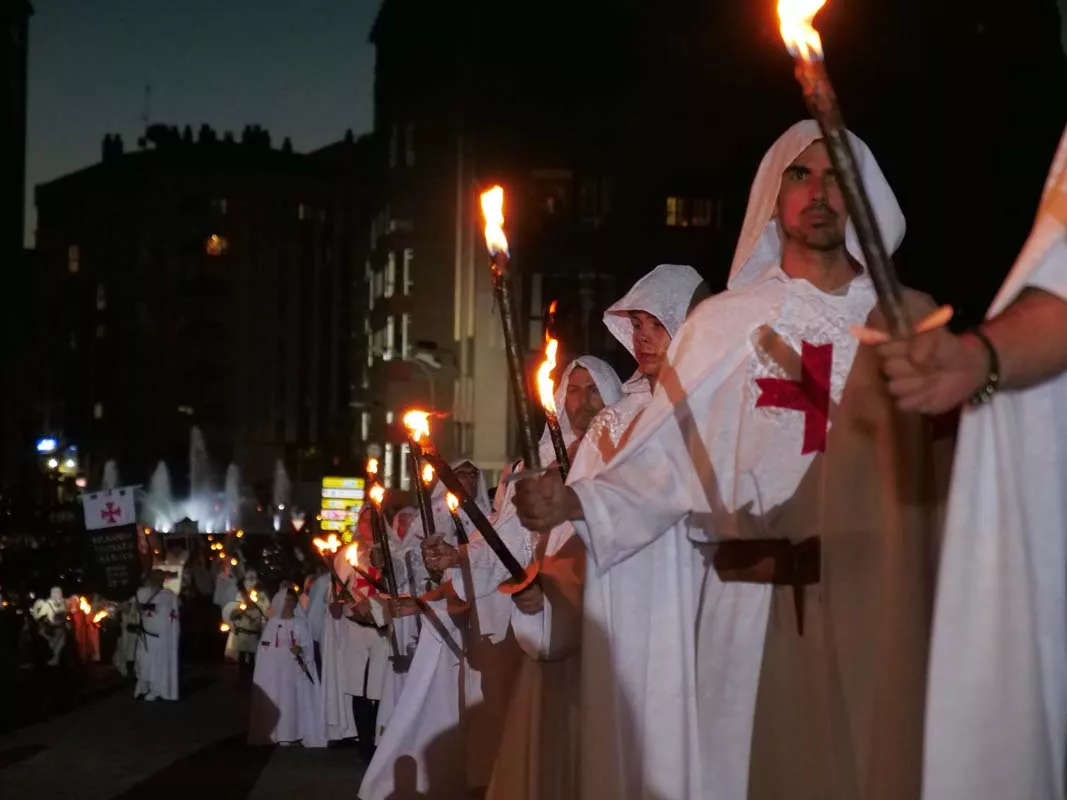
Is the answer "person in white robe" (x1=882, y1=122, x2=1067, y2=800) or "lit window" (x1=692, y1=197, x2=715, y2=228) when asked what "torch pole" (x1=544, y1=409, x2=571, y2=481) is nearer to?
"person in white robe" (x1=882, y1=122, x2=1067, y2=800)

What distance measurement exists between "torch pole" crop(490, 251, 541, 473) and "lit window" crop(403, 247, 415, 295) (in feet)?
184

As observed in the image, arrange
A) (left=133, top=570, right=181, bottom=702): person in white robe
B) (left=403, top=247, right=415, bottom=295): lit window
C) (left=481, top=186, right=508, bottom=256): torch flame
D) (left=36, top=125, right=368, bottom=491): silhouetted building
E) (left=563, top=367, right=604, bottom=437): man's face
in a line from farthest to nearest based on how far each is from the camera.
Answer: (left=36, top=125, right=368, bottom=491): silhouetted building, (left=403, top=247, right=415, bottom=295): lit window, (left=133, top=570, right=181, bottom=702): person in white robe, (left=563, top=367, right=604, bottom=437): man's face, (left=481, top=186, right=508, bottom=256): torch flame

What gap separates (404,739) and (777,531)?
683 cm

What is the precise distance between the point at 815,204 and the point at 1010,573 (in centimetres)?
199

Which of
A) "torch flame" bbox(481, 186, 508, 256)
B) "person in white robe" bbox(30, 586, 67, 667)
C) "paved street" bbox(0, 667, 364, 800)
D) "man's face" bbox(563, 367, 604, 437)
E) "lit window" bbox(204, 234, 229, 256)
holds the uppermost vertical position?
"lit window" bbox(204, 234, 229, 256)

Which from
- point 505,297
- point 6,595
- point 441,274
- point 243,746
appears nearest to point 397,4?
point 441,274

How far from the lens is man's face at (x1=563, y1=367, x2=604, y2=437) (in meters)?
8.26

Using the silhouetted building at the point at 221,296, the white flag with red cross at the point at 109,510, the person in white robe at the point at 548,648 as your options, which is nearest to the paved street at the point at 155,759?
the white flag with red cross at the point at 109,510

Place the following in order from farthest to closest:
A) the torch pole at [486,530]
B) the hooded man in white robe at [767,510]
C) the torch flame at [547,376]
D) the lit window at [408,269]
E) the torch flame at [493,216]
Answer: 1. the lit window at [408,269]
2. the torch flame at [547,376]
3. the torch pole at [486,530]
4. the torch flame at [493,216]
5. the hooded man in white robe at [767,510]

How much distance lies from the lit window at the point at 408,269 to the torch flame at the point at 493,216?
55721 millimetres

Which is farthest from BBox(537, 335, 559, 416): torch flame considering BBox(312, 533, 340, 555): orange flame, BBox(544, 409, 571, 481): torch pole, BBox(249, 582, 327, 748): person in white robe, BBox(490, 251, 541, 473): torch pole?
BBox(249, 582, 327, 748): person in white robe

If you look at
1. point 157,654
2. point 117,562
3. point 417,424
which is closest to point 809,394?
point 417,424

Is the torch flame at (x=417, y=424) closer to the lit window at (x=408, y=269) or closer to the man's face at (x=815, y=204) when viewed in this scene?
the man's face at (x=815, y=204)

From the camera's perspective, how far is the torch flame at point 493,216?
5.32m
